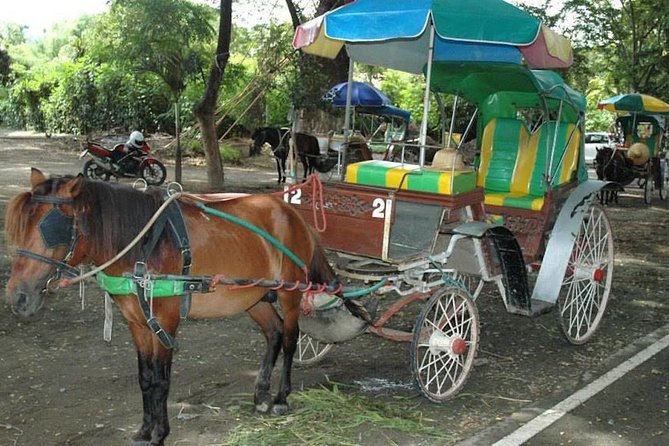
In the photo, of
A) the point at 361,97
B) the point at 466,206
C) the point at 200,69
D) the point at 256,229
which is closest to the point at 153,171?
the point at 200,69

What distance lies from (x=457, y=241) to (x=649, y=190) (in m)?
13.1

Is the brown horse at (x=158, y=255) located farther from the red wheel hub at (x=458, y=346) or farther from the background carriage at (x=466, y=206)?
the red wheel hub at (x=458, y=346)

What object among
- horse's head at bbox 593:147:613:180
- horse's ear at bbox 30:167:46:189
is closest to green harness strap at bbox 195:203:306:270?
horse's ear at bbox 30:167:46:189

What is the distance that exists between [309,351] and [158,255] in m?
2.26

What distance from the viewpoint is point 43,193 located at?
3.29 m

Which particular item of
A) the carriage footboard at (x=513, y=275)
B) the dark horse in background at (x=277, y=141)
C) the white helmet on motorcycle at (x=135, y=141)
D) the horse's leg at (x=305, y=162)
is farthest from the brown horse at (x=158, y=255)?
the dark horse in background at (x=277, y=141)

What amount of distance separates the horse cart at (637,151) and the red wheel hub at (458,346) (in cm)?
1282

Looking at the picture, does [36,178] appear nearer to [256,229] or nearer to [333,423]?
[256,229]

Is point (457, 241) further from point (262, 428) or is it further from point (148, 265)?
point (148, 265)

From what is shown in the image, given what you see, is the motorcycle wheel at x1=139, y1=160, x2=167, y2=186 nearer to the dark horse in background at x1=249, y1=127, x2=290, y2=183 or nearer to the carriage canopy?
the dark horse in background at x1=249, y1=127, x2=290, y2=183

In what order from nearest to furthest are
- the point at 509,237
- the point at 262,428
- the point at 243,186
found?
1. the point at 262,428
2. the point at 509,237
3. the point at 243,186

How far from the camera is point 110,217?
11.5 feet

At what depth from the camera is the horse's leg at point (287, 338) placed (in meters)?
4.47

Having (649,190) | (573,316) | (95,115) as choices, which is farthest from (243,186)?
(95,115)
